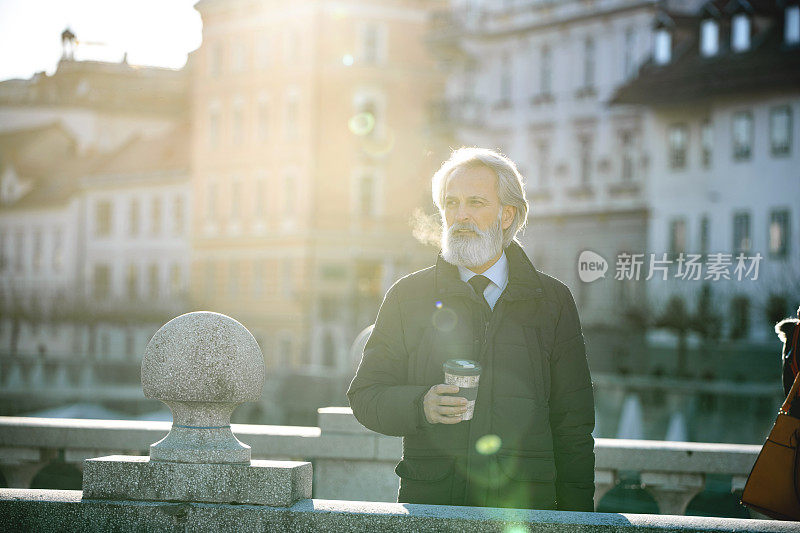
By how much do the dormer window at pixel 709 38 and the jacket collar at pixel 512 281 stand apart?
30.8m

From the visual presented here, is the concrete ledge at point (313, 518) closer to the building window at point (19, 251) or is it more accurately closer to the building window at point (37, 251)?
the building window at point (19, 251)

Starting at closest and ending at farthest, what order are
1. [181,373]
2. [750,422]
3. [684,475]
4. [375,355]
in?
[375,355] → [181,373] → [684,475] → [750,422]

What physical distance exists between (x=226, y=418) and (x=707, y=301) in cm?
2774

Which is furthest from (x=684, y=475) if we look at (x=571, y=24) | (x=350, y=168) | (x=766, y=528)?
(x=350, y=168)

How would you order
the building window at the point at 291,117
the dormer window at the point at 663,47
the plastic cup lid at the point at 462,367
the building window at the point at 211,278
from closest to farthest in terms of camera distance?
the plastic cup lid at the point at 462,367 → the dormer window at the point at 663,47 → the building window at the point at 291,117 → the building window at the point at 211,278

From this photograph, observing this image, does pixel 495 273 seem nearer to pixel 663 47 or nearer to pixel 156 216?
pixel 663 47

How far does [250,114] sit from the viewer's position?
49.8m

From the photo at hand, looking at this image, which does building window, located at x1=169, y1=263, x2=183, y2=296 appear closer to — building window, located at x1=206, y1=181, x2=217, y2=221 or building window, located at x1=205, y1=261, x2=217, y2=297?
building window, located at x1=205, y1=261, x2=217, y2=297

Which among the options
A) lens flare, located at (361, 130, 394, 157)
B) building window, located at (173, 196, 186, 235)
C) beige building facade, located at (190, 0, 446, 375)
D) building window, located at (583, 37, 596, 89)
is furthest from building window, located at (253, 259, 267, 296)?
building window, located at (583, 37, 596, 89)

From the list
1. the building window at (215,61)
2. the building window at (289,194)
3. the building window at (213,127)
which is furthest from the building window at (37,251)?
the building window at (289,194)

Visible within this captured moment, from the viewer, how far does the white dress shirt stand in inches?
168

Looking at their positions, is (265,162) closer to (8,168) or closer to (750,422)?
(8,168)

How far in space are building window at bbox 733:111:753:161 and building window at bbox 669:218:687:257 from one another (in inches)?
95.9

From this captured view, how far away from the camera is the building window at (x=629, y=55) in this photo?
36.4 m
